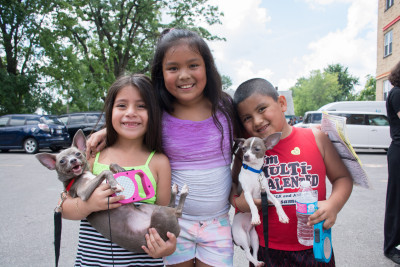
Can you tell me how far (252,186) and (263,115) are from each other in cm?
56

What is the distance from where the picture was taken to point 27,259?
12.1 feet

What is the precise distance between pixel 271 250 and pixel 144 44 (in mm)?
25072

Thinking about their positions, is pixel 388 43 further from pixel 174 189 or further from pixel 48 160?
pixel 48 160

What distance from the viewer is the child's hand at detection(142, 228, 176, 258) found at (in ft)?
5.94

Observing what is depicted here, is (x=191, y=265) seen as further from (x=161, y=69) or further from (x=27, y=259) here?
(x=27, y=259)

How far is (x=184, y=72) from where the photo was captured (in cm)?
216

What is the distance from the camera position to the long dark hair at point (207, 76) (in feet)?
7.27

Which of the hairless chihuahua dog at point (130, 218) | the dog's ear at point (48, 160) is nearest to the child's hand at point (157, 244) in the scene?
the hairless chihuahua dog at point (130, 218)

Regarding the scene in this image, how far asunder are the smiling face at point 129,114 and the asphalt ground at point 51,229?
5.90ft

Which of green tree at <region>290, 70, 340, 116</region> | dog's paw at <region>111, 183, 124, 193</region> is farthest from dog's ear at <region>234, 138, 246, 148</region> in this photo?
green tree at <region>290, 70, 340, 116</region>

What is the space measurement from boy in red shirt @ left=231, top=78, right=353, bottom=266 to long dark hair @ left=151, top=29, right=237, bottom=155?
134mm

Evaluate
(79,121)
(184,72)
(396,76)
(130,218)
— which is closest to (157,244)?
(130,218)

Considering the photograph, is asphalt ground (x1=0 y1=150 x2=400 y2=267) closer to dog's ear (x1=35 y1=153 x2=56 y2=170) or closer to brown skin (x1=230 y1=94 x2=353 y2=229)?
brown skin (x1=230 y1=94 x2=353 y2=229)

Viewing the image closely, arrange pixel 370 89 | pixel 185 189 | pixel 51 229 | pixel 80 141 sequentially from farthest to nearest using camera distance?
pixel 370 89
pixel 51 229
pixel 80 141
pixel 185 189
